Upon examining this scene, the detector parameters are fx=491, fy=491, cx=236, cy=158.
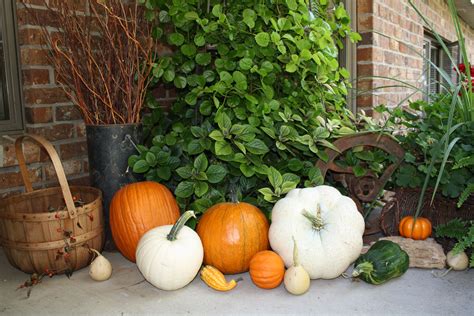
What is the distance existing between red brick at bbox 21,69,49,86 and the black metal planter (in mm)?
297

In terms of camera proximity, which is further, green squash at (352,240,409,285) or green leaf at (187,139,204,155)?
green leaf at (187,139,204,155)

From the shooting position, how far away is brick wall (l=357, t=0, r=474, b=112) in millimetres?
3287

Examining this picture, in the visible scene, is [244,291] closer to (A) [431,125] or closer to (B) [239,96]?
(B) [239,96]

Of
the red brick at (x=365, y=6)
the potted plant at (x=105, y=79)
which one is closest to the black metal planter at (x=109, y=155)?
the potted plant at (x=105, y=79)

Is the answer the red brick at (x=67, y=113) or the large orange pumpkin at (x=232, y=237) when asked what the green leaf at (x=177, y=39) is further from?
the large orange pumpkin at (x=232, y=237)

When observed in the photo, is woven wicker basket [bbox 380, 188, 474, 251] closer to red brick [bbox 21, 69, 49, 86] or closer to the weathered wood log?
the weathered wood log

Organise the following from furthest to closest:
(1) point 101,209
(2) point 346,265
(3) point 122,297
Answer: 1. (1) point 101,209
2. (2) point 346,265
3. (3) point 122,297

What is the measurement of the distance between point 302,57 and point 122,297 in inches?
42.9

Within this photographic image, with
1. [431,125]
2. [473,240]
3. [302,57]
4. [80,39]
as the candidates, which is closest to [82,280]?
[80,39]

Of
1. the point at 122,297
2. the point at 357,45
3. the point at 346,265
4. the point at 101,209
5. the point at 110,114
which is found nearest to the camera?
the point at 122,297

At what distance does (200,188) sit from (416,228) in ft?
2.65

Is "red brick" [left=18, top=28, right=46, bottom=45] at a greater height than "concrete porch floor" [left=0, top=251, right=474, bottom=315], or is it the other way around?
"red brick" [left=18, top=28, right=46, bottom=45]

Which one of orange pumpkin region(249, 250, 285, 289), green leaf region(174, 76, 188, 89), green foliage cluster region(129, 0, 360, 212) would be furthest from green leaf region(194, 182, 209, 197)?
→ green leaf region(174, 76, 188, 89)

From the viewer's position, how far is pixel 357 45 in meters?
3.31
